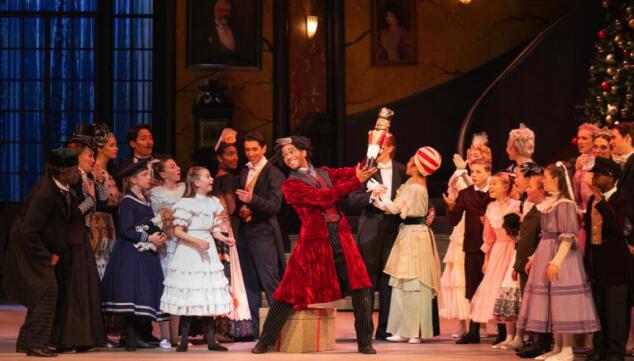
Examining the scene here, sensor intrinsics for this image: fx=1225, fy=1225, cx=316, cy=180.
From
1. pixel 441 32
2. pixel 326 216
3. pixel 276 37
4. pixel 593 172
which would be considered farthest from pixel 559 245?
pixel 441 32

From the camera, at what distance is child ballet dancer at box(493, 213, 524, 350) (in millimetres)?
7957

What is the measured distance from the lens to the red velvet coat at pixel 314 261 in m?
7.56

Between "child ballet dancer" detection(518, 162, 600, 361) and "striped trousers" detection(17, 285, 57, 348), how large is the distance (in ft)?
9.42

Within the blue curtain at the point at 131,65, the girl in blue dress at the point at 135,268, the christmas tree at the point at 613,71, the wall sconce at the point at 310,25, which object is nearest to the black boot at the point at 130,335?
the girl in blue dress at the point at 135,268

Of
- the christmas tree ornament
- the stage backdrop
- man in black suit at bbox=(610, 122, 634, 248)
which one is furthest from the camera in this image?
the stage backdrop

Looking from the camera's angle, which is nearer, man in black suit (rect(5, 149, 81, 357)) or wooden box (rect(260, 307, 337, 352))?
man in black suit (rect(5, 149, 81, 357))

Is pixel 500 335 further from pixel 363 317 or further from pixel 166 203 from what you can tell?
pixel 166 203

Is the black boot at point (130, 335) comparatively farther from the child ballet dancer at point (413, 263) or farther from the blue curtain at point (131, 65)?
the blue curtain at point (131, 65)

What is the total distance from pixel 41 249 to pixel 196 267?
97cm

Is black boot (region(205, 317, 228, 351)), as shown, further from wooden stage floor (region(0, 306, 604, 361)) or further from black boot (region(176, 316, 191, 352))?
black boot (region(176, 316, 191, 352))

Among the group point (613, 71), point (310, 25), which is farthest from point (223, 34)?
point (613, 71)

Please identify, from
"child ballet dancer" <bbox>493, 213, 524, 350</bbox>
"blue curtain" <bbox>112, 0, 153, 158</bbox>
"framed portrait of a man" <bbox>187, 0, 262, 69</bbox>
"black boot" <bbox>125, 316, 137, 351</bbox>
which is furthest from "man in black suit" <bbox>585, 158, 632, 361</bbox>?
"blue curtain" <bbox>112, 0, 153, 158</bbox>

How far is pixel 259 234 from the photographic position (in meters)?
8.60

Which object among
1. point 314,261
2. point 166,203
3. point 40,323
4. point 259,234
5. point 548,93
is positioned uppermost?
point 548,93
